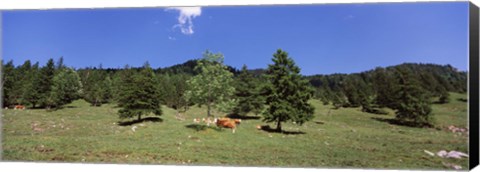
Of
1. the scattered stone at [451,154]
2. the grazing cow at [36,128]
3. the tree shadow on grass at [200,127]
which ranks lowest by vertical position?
the scattered stone at [451,154]

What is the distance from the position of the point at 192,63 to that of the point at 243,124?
8.78ft

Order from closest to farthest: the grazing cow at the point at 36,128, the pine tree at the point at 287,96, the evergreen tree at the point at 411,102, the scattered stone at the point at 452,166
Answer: the scattered stone at the point at 452,166
the evergreen tree at the point at 411,102
the pine tree at the point at 287,96
the grazing cow at the point at 36,128

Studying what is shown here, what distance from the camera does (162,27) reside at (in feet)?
50.6

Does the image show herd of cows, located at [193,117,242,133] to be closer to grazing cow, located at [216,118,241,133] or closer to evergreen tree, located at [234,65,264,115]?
grazing cow, located at [216,118,241,133]

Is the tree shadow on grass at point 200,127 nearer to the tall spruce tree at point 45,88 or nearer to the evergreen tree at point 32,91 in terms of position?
the tall spruce tree at point 45,88

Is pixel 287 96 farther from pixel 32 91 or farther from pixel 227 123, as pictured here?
pixel 32 91

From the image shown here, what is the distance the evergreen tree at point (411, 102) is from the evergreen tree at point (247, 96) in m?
4.48

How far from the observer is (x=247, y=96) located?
634 inches

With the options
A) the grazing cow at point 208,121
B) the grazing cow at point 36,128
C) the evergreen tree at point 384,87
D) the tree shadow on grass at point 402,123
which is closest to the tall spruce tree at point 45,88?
the grazing cow at point 36,128

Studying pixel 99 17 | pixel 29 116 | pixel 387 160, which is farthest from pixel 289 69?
pixel 29 116

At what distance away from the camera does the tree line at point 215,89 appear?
49.4 feet

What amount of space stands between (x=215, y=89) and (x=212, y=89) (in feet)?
0.33

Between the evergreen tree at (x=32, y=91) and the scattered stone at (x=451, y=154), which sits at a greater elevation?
the evergreen tree at (x=32, y=91)

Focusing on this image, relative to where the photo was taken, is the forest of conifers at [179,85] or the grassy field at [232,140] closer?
the grassy field at [232,140]
